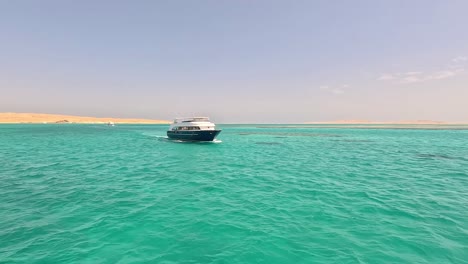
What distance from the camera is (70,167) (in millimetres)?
20938

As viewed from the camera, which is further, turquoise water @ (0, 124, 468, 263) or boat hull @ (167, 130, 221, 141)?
boat hull @ (167, 130, 221, 141)

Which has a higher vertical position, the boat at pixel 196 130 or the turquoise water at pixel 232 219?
the boat at pixel 196 130

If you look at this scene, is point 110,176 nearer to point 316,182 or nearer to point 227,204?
point 227,204

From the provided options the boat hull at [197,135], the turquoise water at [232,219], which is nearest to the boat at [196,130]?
the boat hull at [197,135]

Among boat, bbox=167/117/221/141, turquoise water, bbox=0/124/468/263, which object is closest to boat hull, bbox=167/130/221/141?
boat, bbox=167/117/221/141

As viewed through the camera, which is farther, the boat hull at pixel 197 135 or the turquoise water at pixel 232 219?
the boat hull at pixel 197 135

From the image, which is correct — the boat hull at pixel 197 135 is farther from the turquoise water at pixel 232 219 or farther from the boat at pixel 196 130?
the turquoise water at pixel 232 219

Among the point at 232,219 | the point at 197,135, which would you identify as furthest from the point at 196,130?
the point at 232,219

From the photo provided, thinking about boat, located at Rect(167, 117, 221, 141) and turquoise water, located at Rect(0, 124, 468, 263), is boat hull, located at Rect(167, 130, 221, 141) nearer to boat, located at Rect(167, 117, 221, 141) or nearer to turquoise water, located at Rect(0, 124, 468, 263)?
boat, located at Rect(167, 117, 221, 141)

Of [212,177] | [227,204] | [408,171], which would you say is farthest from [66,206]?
[408,171]

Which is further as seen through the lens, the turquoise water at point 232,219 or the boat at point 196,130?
the boat at point 196,130

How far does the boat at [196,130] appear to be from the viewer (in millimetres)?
47812

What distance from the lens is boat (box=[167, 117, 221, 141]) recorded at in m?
47.8

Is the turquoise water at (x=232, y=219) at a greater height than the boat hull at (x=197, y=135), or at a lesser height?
lesser
